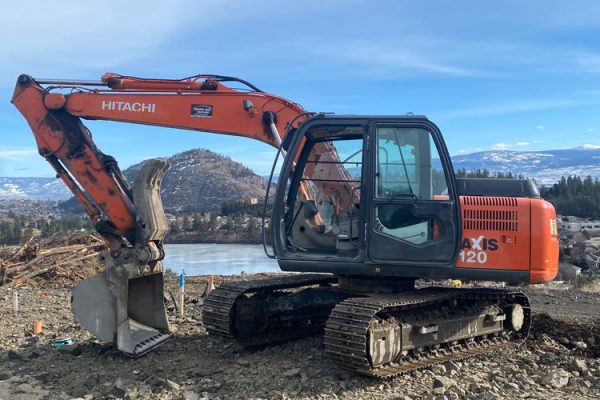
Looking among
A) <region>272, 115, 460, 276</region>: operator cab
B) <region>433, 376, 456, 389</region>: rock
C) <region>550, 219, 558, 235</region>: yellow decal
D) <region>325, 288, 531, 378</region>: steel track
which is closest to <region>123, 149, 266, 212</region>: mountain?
<region>325, 288, 531, 378</region>: steel track

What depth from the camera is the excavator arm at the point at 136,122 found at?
7.59 m

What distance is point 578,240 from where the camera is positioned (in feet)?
86.6

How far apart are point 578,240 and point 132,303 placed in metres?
23.4

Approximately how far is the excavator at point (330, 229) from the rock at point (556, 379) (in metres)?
0.99

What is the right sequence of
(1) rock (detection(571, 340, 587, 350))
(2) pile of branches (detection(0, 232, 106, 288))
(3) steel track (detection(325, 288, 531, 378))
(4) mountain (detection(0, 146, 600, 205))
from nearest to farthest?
1. (3) steel track (detection(325, 288, 531, 378))
2. (1) rock (detection(571, 340, 587, 350))
3. (2) pile of branches (detection(0, 232, 106, 288))
4. (4) mountain (detection(0, 146, 600, 205))

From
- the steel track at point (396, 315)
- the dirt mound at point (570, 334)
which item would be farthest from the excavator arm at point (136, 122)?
the dirt mound at point (570, 334)

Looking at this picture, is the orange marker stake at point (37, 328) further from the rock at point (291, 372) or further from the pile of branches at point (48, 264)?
the pile of branches at point (48, 264)

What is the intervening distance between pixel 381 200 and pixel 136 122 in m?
3.58

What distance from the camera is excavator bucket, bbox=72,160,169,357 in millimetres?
7117

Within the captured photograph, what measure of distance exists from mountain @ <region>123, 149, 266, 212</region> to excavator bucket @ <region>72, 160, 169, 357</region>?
79.4 meters

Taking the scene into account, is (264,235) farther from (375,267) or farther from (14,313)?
(14,313)

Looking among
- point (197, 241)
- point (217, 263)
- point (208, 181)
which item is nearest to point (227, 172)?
point (208, 181)

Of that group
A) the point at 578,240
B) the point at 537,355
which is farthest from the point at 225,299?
the point at 578,240

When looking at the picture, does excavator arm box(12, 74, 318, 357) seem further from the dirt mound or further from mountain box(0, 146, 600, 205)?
mountain box(0, 146, 600, 205)
